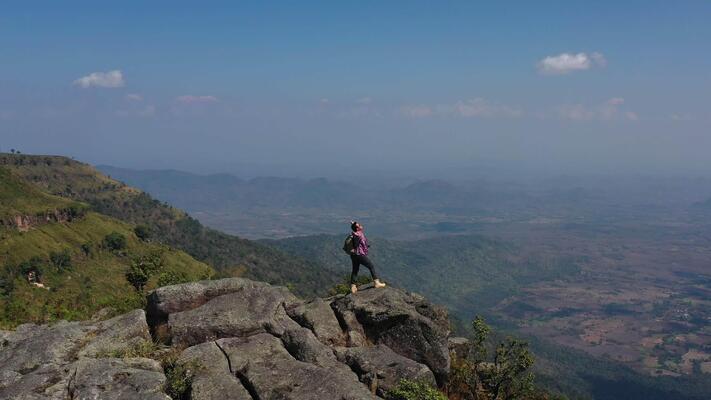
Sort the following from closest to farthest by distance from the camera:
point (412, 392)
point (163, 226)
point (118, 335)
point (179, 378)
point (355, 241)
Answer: point (179, 378) → point (412, 392) → point (118, 335) → point (355, 241) → point (163, 226)

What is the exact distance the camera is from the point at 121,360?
18188 millimetres

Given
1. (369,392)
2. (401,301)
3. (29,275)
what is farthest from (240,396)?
(29,275)

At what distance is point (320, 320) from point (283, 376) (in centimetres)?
523

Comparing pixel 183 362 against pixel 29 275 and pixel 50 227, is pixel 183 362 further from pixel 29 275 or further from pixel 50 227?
pixel 50 227

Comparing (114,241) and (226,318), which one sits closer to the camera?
(226,318)

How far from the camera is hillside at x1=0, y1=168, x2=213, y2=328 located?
291ft

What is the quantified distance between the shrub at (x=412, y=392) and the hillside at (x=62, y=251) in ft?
196

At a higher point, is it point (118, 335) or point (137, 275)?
point (118, 335)

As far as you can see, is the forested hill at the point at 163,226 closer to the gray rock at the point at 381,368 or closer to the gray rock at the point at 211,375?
the gray rock at the point at 381,368

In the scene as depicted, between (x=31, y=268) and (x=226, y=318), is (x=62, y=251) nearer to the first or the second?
(x=31, y=268)

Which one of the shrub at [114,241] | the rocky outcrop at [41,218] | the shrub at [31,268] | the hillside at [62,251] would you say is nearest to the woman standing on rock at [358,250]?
the hillside at [62,251]

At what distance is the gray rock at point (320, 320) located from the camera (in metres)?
21.8

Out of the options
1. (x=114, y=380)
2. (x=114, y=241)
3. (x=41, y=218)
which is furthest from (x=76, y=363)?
(x=114, y=241)

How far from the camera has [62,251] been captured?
105 m
